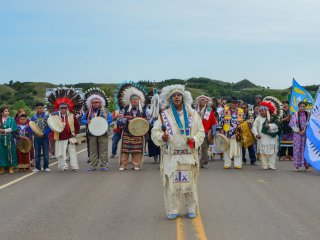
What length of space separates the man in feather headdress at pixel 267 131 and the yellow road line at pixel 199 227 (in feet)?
24.0

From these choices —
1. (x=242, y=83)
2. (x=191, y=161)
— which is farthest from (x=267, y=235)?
(x=242, y=83)

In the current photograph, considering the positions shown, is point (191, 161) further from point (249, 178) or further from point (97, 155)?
point (97, 155)

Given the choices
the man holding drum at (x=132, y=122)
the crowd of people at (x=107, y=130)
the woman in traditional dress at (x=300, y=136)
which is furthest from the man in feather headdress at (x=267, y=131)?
the man holding drum at (x=132, y=122)

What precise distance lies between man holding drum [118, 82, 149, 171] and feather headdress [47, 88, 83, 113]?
1.13 meters

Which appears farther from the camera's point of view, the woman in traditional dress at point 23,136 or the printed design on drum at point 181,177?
the woman in traditional dress at point 23,136

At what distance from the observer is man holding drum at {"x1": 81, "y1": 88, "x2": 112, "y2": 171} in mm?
16359

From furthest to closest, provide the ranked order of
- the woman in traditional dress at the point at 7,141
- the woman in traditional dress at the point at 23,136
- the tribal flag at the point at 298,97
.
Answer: the tribal flag at the point at 298,97 < the woman in traditional dress at the point at 23,136 < the woman in traditional dress at the point at 7,141

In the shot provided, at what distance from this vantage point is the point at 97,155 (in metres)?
16.5

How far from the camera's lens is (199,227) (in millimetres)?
8734

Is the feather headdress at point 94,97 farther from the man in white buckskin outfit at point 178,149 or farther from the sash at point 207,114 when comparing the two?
the man in white buckskin outfit at point 178,149

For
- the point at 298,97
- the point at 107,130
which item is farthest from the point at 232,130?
the point at 298,97

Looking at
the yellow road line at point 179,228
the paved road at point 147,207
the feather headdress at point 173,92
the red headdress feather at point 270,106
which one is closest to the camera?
the yellow road line at point 179,228

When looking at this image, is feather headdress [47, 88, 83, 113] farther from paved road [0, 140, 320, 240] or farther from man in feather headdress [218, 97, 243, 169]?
man in feather headdress [218, 97, 243, 169]

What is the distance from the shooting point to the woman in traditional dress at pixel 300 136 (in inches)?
647
